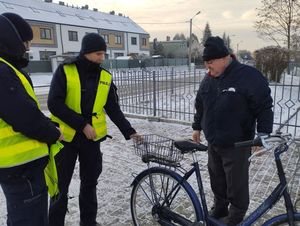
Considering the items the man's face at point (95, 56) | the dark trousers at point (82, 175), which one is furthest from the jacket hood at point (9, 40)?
the dark trousers at point (82, 175)

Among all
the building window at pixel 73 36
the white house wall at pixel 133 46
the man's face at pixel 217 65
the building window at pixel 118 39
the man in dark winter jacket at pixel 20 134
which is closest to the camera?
the man in dark winter jacket at pixel 20 134

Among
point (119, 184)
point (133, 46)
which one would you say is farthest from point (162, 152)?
point (133, 46)

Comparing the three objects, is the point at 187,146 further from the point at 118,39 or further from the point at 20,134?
the point at 118,39

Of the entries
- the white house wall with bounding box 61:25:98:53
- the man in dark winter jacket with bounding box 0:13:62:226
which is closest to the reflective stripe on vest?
the man in dark winter jacket with bounding box 0:13:62:226

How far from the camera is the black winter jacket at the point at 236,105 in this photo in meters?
2.64

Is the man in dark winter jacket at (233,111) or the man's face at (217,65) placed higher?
the man's face at (217,65)

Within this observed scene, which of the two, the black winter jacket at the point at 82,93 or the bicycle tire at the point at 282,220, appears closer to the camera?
the bicycle tire at the point at 282,220

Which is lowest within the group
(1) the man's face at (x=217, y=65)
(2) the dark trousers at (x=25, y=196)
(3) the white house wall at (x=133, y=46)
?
(2) the dark trousers at (x=25, y=196)

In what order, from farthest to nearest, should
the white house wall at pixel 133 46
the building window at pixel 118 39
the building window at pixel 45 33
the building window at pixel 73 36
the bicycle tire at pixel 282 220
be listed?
the white house wall at pixel 133 46 < the building window at pixel 118 39 < the building window at pixel 73 36 < the building window at pixel 45 33 < the bicycle tire at pixel 282 220

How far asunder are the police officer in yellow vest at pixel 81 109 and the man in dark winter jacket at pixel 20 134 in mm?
602

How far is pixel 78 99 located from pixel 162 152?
90cm

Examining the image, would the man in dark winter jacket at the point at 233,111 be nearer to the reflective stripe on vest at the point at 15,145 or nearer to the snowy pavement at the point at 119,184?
the snowy pavement at the point at 119,184

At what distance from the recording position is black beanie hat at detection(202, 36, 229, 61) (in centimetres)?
271

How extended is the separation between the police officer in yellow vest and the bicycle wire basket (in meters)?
0.29
